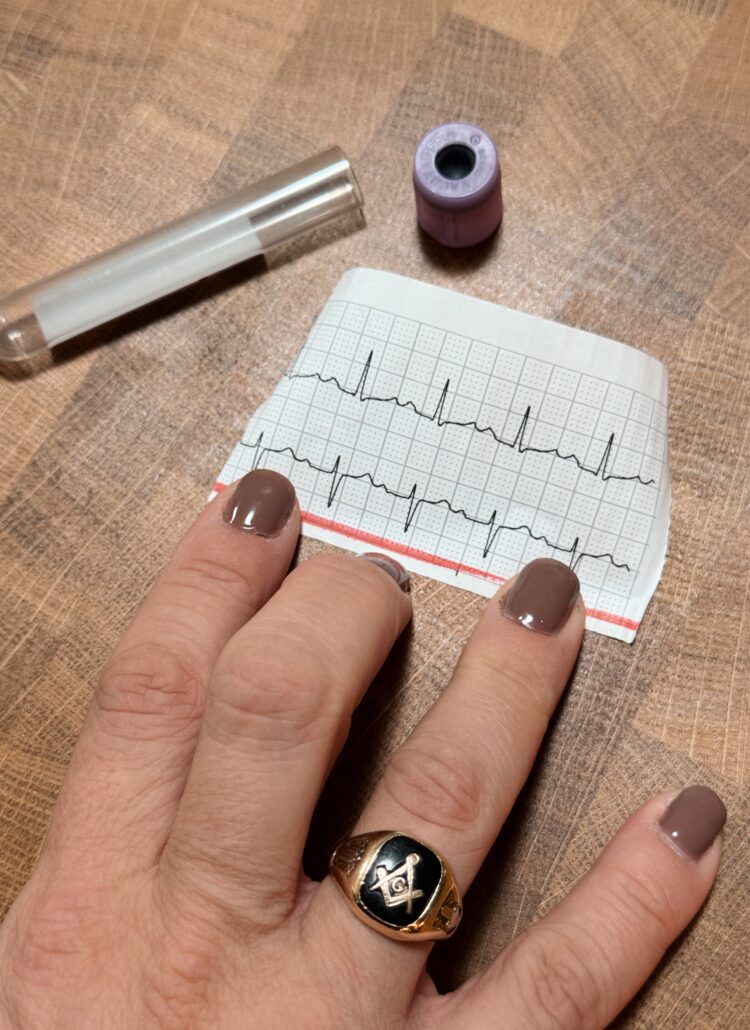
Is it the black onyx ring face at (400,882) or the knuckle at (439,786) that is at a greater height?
the knuckle at (439,786)

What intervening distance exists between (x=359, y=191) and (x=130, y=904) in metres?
0.46

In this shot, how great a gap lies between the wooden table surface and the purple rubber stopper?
0.11ft

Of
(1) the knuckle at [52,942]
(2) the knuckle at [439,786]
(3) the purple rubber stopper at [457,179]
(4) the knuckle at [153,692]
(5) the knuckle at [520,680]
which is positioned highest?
(3) the purple rubber stopper at [457,179]

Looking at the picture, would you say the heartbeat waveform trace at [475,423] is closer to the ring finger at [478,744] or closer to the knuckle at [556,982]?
the ring finger at [478,744]

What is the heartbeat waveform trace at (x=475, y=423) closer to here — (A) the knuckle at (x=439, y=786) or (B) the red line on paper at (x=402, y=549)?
(B) the red line on paper at (x=402, y=549)

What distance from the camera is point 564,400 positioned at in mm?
579

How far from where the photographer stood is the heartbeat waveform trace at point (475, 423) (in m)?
0.57

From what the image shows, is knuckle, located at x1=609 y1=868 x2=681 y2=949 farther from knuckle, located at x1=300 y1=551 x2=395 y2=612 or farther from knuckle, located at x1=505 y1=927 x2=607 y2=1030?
knuckle, located at x1=300 y1=551 x2=395 y2=612

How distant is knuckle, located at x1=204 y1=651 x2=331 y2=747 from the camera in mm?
446

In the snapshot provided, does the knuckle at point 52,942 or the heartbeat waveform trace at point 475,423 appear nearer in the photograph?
the knuckle at point 52,942

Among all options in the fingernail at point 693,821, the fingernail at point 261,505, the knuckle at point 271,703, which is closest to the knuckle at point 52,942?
the knuckle at point 271,703

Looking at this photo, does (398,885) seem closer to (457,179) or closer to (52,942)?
(52,942)

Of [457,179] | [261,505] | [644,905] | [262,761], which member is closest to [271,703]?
[262,761]

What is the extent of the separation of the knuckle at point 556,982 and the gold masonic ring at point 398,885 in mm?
53
